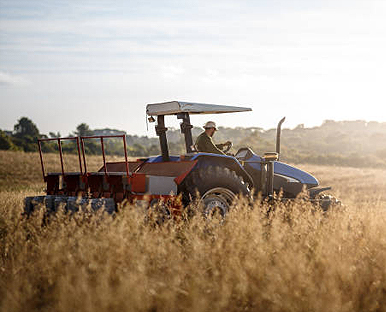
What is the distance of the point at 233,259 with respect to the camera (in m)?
4.38

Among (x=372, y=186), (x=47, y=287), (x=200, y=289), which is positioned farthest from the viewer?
(x=372, y=186)

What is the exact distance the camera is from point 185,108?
6.53m

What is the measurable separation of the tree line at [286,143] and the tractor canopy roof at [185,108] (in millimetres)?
9811

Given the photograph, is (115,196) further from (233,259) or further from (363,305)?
(363,305)

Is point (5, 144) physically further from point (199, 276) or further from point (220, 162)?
point (199, 276)

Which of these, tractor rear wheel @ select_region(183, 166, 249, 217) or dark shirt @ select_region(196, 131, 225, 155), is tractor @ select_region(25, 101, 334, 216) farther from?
dark shirt @ select_region(196, 131, 225, 155)

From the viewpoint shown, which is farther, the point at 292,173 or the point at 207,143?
the point at 292,173

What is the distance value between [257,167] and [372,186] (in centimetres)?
2234

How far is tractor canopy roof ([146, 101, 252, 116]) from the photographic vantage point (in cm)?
651

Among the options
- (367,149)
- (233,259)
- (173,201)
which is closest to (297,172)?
(173,201)

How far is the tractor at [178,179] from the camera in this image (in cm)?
601

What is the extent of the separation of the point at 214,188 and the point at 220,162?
525 millimetres

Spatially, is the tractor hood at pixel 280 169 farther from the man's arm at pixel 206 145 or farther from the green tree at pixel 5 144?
the green tree at pixel 5 144

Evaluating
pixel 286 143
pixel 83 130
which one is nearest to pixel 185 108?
pixel 83 130
